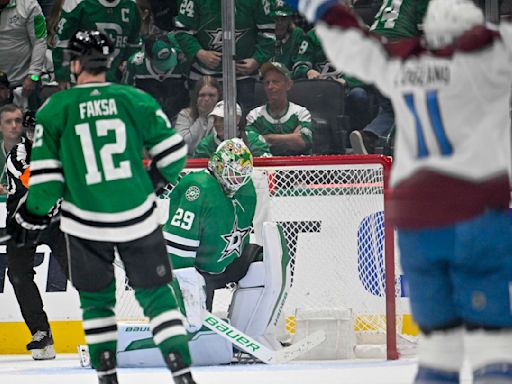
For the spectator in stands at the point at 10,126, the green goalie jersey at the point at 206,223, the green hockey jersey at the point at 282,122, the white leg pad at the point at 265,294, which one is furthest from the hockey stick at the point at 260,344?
the spectator in stands at the point at 10,126

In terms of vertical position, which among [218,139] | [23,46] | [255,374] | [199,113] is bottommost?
[255,374]

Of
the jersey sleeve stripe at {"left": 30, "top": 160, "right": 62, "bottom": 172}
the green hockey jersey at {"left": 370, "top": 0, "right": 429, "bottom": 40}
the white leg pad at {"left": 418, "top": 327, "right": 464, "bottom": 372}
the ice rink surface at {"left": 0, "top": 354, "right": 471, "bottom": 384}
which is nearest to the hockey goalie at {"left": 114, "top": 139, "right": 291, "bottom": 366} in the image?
the ice rink surface at {"left": 0, "top": 354, "right": 471, "bottom": 384}

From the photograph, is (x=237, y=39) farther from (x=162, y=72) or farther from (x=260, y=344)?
(x=260, y=344)

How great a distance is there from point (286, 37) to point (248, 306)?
1716mm

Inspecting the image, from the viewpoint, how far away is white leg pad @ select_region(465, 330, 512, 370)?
286cm

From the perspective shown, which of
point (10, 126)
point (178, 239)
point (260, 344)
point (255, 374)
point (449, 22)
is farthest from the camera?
point (10, 126)

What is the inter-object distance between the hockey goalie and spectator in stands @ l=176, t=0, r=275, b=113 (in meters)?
0.74

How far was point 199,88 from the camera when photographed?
252 inches

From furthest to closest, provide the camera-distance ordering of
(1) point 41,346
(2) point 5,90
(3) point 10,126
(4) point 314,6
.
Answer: (2) point 5,90
(3) point 10,126
(1) point 41,346
(4) point 314,6

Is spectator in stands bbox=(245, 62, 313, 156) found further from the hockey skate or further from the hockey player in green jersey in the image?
the hockey player in green jersey

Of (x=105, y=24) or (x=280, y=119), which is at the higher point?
(x=105, y=24)

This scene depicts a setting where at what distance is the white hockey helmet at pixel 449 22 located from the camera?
3.01 m

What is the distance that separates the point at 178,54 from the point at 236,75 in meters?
0.44

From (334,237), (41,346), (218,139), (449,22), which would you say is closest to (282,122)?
(218,139)
